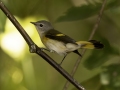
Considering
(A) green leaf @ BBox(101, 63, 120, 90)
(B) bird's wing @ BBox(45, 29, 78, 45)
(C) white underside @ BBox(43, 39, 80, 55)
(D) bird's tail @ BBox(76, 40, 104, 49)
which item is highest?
(B) bird's wing @ BBox(45, 29, 78, 45)

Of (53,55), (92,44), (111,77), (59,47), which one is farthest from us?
(53,55)

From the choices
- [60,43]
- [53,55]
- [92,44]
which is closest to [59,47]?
[60,43]

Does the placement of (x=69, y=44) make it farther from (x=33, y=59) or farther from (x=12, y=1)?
(x=33, y=59)

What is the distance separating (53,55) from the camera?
1.49 meters

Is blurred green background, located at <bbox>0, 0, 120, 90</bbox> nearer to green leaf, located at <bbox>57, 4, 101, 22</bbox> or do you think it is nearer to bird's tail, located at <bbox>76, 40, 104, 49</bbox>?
green leaf, located at <bbox>57, 4, 101, 22</bbox>

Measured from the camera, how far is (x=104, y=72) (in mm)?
898

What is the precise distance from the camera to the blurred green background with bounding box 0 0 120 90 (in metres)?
0.90

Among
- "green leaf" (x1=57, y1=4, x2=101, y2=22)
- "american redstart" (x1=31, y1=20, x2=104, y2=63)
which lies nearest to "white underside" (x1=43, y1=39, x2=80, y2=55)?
"american redstart" (x1=31, y1=20, x2=104, y2=63)

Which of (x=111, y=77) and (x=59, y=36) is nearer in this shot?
(x=59, y=36)

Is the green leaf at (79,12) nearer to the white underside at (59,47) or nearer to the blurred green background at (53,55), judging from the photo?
the blurred green background at (53,55)

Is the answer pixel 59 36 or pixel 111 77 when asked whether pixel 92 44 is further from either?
pixel 111 77

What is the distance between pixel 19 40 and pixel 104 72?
1.74ft

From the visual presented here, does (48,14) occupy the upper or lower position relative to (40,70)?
upper

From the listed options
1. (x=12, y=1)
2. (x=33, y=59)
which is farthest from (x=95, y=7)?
(x=33, y=59)
